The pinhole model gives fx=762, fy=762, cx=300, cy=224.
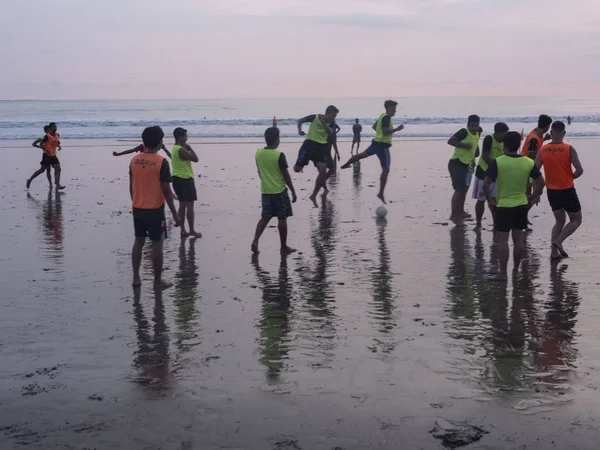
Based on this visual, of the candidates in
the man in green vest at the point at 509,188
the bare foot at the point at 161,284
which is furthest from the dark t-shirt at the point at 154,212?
the man in green vest at the point at 509,188

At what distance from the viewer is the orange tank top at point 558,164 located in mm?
9961

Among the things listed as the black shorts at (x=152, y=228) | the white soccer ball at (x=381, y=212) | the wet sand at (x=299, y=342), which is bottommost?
the wet sand at (x=299, y=342)

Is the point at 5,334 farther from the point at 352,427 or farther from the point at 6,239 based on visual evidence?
the point at 6,239

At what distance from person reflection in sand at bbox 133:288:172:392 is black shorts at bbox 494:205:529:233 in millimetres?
4007

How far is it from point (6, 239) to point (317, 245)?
196 inches

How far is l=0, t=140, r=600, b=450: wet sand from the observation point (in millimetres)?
4910

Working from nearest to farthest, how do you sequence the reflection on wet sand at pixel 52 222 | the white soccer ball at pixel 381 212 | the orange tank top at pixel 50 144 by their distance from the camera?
the reflection on wet sand at pixel 52 222
the white soccer ball at pixel 381 212
the orange tank top at pixel 50 144

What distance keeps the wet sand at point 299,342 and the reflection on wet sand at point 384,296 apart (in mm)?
36

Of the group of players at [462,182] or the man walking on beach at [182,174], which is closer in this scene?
the group of players at [462,182]

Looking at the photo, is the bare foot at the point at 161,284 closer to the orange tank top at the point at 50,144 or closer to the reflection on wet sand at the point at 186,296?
the reflection on wet sand at the point at 186,296

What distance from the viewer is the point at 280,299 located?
319 inches

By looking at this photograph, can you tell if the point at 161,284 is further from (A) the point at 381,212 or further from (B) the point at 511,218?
(A) the point at 381,212

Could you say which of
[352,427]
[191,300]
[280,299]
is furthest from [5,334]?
[352,427]

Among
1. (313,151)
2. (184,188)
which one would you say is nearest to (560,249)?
(184,188)
